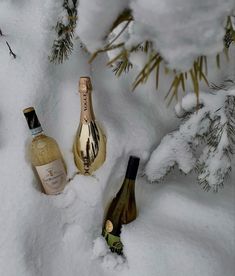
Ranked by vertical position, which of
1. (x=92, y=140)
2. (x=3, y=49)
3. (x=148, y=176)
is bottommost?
(x=148, y=176)

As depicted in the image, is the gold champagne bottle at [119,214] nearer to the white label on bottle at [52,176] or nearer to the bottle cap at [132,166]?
the bottle cap at [132,166]

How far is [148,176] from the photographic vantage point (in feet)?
3.38

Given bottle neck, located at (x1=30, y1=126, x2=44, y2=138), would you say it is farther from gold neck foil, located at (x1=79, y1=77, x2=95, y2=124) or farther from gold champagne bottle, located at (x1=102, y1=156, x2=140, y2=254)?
gold champagne bottle, located at (x1=102, y1=156, x2=140, y2=254)

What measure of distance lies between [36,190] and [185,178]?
1.57ft

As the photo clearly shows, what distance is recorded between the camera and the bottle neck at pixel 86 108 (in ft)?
3.08

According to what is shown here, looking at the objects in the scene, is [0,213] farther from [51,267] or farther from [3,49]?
[3,49]

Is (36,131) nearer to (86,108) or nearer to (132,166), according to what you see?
(86,108)

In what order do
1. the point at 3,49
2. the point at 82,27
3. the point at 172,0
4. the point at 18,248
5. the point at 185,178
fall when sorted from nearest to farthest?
the point at 172,0
the point at 82,27
the point at 18,248
the point at 3,49
the point at 185,178

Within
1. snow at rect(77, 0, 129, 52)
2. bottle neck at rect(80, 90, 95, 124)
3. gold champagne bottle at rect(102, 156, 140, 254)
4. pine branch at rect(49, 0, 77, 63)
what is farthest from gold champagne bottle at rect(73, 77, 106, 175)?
snow at rect(77, 0, 129, 52)

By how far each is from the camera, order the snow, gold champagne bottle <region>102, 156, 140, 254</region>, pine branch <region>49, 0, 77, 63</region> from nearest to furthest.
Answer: the snow
pine branch <region>49, 0, 77, 63</region>
gold champagne bottle <region>102, 156, 140, 254</region>

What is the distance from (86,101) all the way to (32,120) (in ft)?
0.52

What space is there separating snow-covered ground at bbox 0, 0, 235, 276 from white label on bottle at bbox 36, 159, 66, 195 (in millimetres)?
24

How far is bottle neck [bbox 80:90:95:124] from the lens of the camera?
938 millimetres

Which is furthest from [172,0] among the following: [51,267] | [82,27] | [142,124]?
[51,267]
